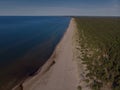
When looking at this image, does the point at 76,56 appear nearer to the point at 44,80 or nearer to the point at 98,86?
the point at 44,80

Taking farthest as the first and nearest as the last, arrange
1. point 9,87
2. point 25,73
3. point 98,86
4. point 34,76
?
point 25,73 → point 34,76 → point 9,87 → point 98,86

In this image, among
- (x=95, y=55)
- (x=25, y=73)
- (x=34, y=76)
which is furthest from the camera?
(x=95, y=55)

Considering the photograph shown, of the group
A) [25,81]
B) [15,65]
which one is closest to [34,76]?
[25,81]

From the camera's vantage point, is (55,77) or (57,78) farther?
(55,77)

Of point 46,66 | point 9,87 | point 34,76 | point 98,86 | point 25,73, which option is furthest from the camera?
point 46,66

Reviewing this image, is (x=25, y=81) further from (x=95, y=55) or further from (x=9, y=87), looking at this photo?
(x=95, y=55)

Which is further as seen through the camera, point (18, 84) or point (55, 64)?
point (55, 64)

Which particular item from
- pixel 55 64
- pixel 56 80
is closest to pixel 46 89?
pixel 56 80

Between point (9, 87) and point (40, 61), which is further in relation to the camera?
point (40, 61)

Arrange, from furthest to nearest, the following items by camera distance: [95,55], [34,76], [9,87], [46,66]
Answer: [95,55] < [46,66] < [34,76] < [9,87]
